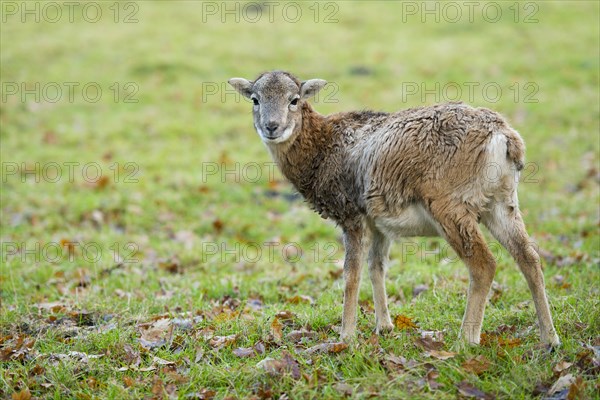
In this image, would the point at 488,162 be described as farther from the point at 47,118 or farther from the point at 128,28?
the point at 128,28

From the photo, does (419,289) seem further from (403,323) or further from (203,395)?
(203,395)

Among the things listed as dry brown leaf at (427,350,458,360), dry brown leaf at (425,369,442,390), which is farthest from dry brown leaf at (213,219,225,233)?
dry brown leaf at (425,369,442,390)

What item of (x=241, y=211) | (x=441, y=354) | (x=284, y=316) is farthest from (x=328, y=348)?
(x=241, y=211)

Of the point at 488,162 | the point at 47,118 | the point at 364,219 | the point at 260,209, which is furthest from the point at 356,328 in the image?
the point at 47,118

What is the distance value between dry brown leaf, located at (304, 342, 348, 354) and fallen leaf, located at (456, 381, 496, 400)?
1.04 m

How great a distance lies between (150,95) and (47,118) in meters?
2.71

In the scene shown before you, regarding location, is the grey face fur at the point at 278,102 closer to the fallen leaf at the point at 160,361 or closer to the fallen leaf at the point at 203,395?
the fallen leaf at the point at 160,361

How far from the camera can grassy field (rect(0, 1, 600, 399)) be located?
507 centimetres

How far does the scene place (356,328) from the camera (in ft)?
20.0

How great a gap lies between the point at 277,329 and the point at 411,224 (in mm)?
1476

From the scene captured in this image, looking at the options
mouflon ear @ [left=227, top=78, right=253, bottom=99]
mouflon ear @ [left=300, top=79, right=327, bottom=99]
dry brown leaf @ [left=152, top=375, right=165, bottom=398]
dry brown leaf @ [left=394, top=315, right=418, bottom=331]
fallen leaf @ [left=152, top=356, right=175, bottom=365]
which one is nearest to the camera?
dry brown leaf @ [left=152, top=375, right=165, bottom=398]

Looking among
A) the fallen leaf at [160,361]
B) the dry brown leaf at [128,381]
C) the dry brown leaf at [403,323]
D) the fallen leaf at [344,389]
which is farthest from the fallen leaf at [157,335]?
the dry brown leaf at [403,323]

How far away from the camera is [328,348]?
533 centimetres

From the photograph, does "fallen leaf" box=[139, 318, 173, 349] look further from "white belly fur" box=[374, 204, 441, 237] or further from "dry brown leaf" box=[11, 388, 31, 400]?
"white belly fur" box=[374, 204, 441, 237]
